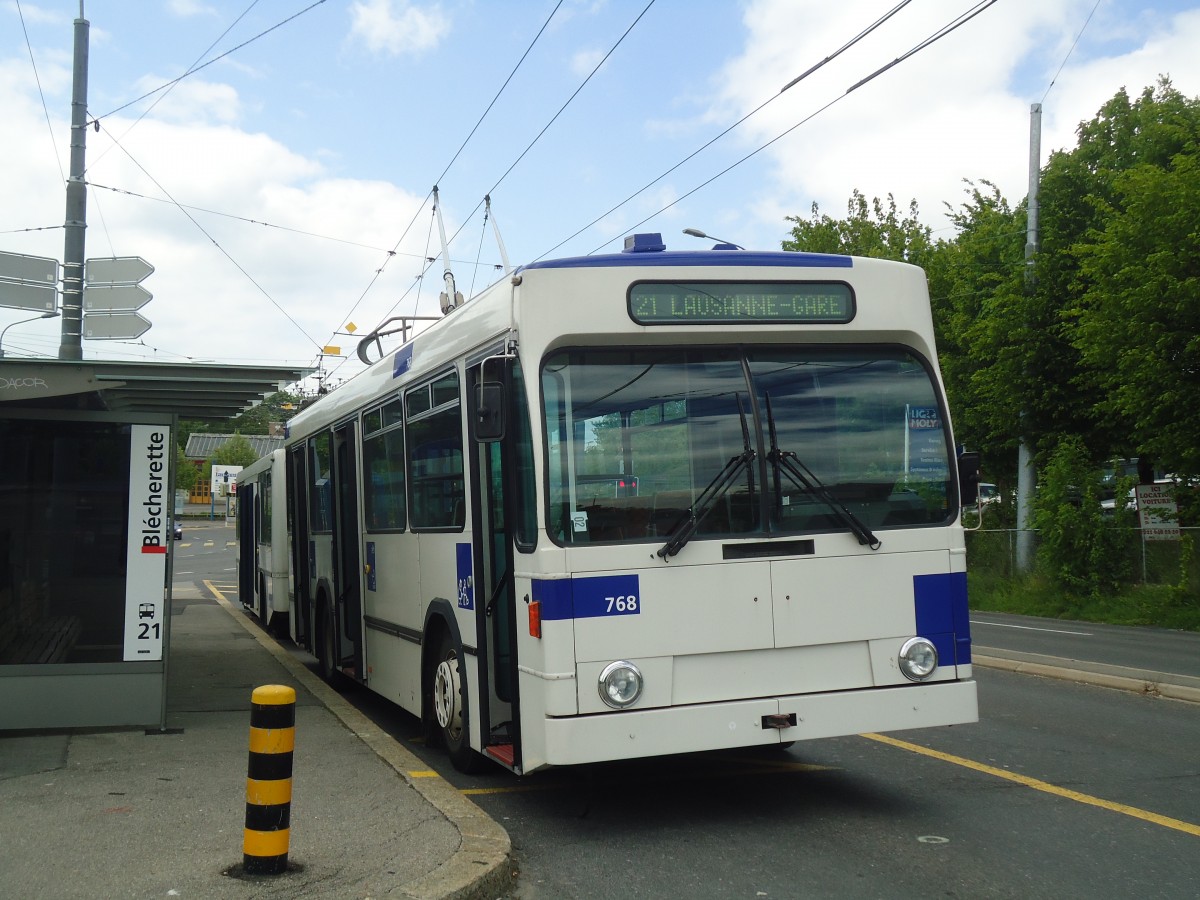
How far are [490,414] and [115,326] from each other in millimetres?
9072

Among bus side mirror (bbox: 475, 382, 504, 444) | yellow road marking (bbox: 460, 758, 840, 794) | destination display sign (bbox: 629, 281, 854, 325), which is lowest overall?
yellow road marking (bbox: 460, 758, 840, 794)

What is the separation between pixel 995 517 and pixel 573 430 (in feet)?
88.8

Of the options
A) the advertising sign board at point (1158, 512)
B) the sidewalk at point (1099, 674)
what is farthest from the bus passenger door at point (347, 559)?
the advertising sign board at point (1158, 512)

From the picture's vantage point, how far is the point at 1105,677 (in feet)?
39.3

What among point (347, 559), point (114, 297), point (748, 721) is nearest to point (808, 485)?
point (748, 721)

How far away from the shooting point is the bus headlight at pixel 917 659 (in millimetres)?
6691

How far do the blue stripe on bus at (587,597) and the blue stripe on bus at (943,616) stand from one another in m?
1.60

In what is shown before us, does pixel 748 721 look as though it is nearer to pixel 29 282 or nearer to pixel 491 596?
pixel 491 596

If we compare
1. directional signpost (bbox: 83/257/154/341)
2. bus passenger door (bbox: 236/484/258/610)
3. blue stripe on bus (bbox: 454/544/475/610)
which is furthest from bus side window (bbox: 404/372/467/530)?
bus passenger door (bbox: 236/484/258/610)

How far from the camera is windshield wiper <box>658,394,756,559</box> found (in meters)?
6.39

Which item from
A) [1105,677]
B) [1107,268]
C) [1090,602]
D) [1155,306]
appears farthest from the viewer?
[1090,602]

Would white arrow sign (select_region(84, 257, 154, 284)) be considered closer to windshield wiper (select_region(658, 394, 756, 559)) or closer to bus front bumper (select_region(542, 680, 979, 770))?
windshield wiper (select_region(658, 394, 756, 559))

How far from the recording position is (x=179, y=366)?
9164 millimetres

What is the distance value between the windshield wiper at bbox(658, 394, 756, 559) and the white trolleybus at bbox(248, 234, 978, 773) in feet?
0.04
